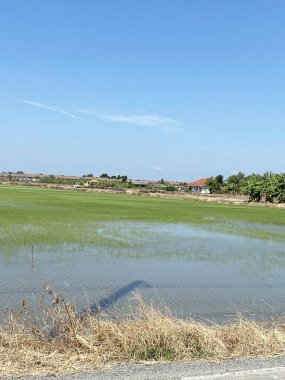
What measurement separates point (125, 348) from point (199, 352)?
2.72ft

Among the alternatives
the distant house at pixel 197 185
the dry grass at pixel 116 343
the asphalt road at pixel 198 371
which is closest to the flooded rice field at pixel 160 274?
the dry grass at pixel 116 343

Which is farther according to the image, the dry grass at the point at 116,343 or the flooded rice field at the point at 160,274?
the flooded rice field at the point at 160,274

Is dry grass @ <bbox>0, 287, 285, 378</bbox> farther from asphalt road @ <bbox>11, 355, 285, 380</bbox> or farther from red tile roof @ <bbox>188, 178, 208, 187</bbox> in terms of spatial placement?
red tile roof @ <bbox>188, 178, 208, 187</bbox>

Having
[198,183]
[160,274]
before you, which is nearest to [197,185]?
[198,183]

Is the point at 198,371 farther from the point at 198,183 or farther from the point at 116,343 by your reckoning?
the point at 198,183

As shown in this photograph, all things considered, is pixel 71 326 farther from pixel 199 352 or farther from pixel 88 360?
pixel 199 352

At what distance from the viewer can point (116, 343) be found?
5.39 meters

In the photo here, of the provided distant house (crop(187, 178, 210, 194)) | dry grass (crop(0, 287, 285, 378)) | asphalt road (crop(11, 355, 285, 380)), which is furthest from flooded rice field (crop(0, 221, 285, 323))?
distant house (crop(187, 178, 210, 194))

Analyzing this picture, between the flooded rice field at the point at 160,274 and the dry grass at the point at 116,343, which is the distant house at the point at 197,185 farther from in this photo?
the dry grass at the point at 116,343

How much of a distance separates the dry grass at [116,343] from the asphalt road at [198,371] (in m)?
0.20

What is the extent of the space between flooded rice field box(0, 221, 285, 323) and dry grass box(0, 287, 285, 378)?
4.40 ft

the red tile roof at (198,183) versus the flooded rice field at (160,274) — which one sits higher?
the red tile roof at (198,183)

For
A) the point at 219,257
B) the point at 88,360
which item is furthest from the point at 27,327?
the point at 219,257

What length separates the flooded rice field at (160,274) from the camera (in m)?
9.55
